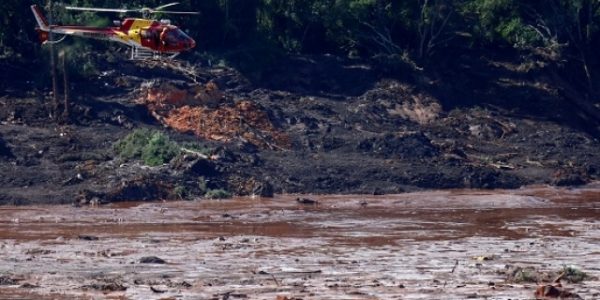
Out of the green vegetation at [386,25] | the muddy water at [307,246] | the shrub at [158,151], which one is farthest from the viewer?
the green vegetation at [386,25]

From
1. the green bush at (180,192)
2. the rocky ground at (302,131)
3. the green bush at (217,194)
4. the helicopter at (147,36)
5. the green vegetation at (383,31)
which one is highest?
the helicopter at (147,36)

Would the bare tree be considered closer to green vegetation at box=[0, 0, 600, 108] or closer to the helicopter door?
green vegetation at box=[0, 0, 600, 108]

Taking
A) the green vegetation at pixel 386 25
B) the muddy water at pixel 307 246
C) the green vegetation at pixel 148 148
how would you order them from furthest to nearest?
the green vegetation at pixel 386 25
the green vegetation at pixel 148 148
the muddy water at pixel 307 246

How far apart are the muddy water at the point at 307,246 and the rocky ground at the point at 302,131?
0.93m

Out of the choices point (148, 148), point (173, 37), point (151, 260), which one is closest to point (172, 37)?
point (173, 37)

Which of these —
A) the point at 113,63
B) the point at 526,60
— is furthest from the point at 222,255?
the point at 526,60

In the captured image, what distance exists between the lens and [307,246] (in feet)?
75.6

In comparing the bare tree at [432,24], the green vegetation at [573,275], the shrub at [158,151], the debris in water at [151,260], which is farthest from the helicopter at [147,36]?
the green vegetation at [573,275]

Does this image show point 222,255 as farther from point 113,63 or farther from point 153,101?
point 113,63

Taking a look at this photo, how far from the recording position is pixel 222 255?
21.8 metres

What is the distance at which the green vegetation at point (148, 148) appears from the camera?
30.2 meters

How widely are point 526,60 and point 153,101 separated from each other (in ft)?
36.7

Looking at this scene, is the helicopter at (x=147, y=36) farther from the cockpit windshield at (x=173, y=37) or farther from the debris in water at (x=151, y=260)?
the debris in water at (x=151, y=260)

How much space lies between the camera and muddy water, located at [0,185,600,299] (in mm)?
18438
